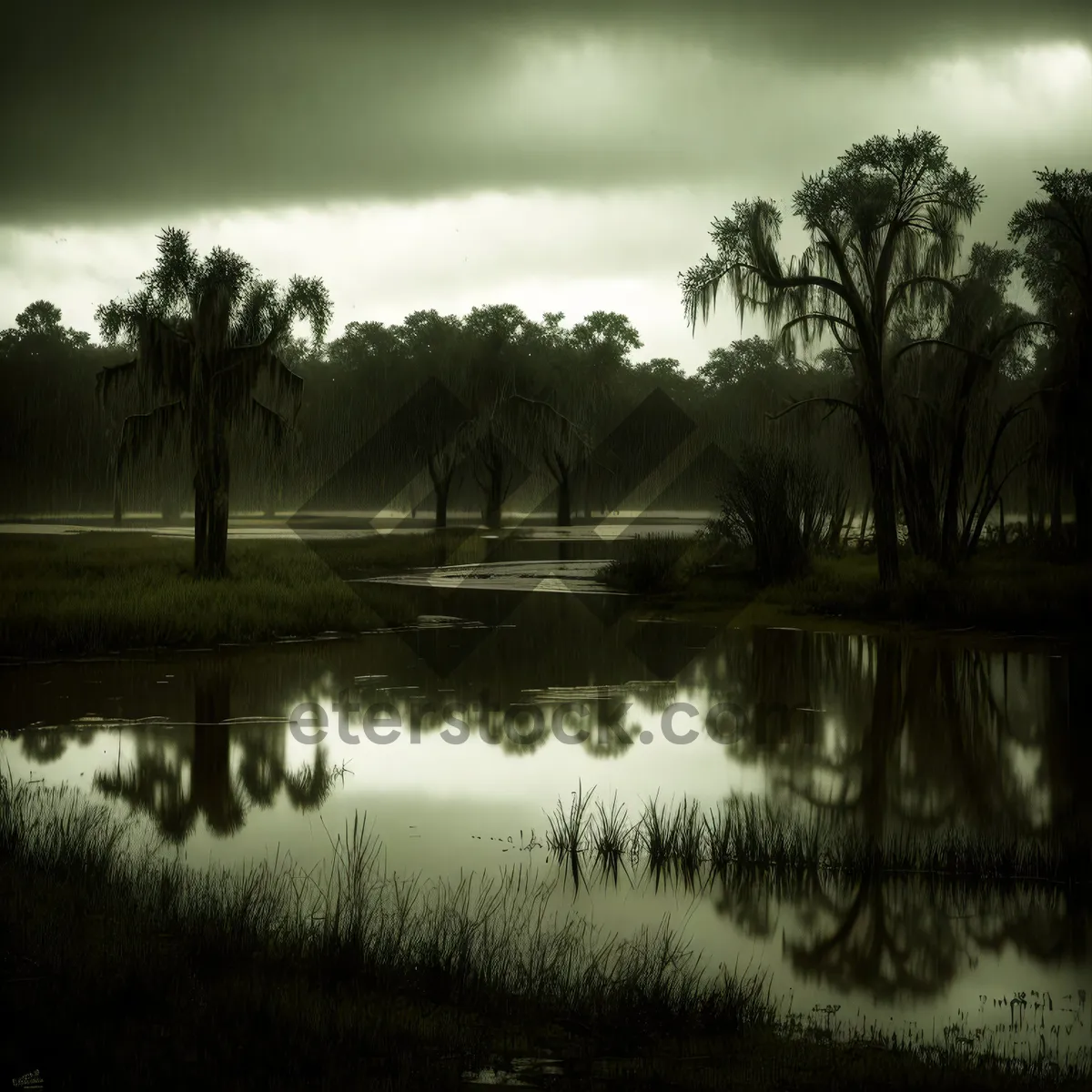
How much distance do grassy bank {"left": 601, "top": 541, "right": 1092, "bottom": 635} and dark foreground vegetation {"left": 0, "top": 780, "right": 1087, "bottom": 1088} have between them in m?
16.9

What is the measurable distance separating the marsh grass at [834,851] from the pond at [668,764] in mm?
184

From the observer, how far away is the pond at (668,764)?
21.0 feet

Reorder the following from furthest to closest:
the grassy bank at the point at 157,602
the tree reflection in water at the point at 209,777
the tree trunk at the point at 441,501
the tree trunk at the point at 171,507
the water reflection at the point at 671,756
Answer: the tree trunk at the point at 171,507 → the tree trunk at the point at 441,501 → the grassy bank at the point at 157,602 → the tree reflection in water at the point at 209,777 → the water reflection at the point at 671,756

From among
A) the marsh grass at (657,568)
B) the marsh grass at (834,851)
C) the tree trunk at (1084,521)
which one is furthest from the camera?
the marsh grass at (657,568)

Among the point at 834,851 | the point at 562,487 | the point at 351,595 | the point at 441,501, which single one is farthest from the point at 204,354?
the point at 562,487

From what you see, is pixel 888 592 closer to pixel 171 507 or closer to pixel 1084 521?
Result: pixel 1084 521

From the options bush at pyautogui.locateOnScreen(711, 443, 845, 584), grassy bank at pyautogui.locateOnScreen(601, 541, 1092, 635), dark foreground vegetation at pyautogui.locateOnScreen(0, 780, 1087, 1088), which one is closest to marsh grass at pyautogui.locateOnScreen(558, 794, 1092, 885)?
dark foreground vegetation at pyautogui.locateOnScreen(0, 780, 1087, 1088)

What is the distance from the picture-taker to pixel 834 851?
26.6 ft

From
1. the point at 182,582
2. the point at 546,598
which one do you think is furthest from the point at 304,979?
the point at 546,598

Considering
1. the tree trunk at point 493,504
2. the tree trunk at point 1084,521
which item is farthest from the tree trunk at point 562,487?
the tree trunk at point 1084,521

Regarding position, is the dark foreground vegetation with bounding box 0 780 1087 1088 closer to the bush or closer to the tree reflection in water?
the tree reflection in water

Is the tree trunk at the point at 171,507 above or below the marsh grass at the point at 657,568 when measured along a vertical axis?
above

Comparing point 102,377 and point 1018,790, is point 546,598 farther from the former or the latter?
point 1018,790

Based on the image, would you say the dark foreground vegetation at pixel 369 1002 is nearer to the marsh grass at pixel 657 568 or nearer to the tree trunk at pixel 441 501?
the marsh grass at pixel 657 568
